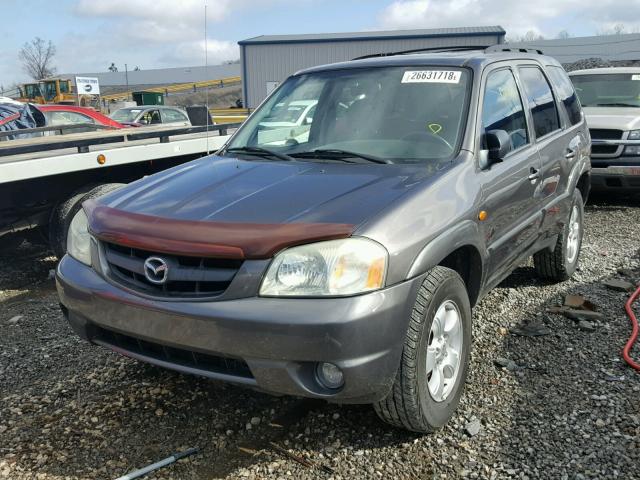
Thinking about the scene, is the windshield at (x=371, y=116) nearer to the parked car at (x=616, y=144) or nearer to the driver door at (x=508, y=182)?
the driver door at (x=508, y=182)

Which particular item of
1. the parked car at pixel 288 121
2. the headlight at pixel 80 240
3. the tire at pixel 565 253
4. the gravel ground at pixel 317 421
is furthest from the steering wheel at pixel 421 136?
the tire at pixel 565 253

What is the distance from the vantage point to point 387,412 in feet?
8.81

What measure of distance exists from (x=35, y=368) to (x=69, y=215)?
6.95 feet

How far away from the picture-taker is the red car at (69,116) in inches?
380

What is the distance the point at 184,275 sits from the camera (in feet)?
8.20

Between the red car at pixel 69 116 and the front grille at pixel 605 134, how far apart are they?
724 centimetres

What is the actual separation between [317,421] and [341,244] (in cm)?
116

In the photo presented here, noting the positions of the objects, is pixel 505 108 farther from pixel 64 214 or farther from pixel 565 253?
pixel 64 214

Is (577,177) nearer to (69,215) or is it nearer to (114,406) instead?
(114,406)

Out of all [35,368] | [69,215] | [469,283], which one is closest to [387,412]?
[469,283]

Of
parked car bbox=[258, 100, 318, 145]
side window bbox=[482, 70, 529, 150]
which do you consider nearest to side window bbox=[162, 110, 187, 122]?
parked car bbox=[258, 100, 318, 145]

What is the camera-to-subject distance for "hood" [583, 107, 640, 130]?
26.6 feet

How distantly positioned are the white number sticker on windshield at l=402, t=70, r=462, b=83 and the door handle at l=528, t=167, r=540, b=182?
2.59 ft

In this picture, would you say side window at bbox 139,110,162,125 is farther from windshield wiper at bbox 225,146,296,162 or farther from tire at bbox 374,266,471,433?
tire at bbox 374,266,471,433
